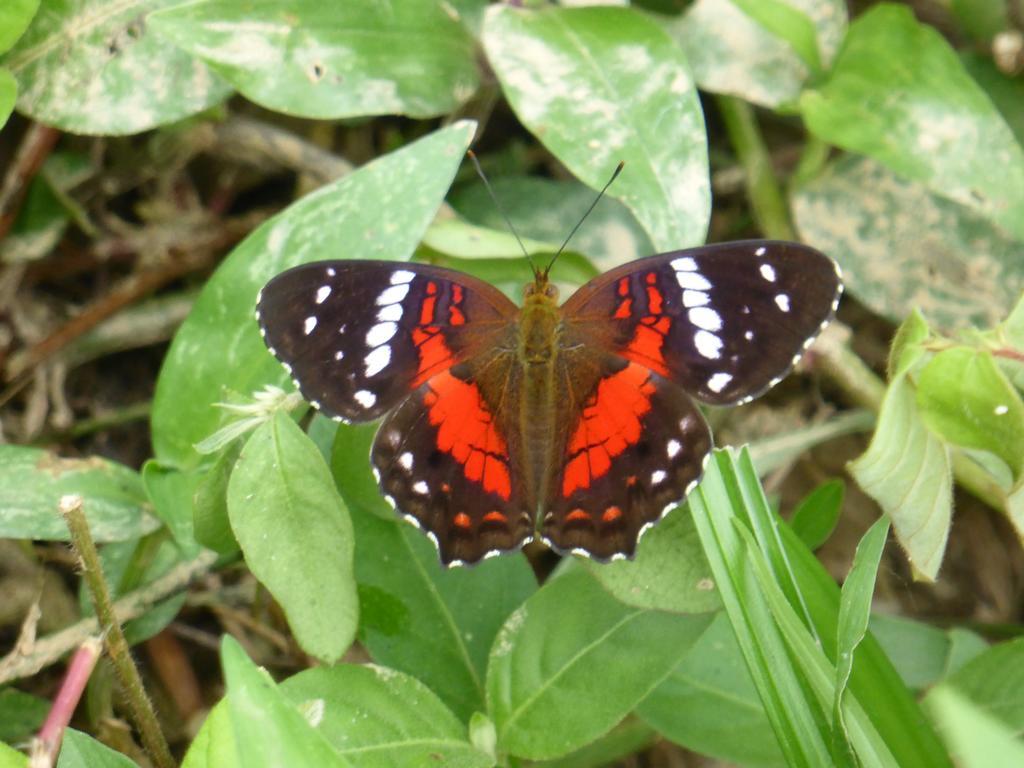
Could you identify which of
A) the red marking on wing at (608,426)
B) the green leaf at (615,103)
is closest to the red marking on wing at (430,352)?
the red marking on wing at (608,426)

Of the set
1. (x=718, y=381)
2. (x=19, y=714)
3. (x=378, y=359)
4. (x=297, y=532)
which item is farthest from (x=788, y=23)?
(x=19, y=714)

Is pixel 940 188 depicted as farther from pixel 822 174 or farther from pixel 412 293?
pixel 412 293

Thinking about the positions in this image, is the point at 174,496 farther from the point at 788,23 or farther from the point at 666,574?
the point at 788,23

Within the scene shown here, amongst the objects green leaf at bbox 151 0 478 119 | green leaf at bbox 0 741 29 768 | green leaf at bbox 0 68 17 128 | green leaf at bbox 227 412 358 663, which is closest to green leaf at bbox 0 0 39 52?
green leaf at bbox 0 68 17 128

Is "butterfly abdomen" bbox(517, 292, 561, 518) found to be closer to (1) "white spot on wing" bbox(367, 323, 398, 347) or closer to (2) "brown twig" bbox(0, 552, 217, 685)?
(1) "white spot on wing" bbox(367, 323, 398, 347)

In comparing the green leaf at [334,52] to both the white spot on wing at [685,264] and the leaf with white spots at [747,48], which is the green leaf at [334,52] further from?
the white spot on wing at [685,264]
